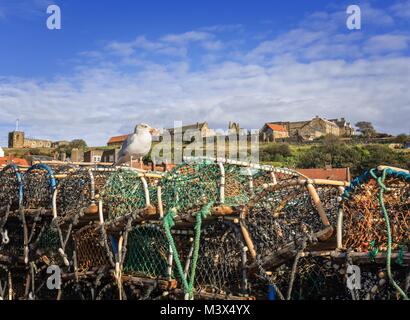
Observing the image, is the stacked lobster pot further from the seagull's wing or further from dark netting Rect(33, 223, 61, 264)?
the seagull's wing

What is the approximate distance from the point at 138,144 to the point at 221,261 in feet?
10.2

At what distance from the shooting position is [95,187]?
491cm

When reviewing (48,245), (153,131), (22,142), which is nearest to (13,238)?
(48,245)

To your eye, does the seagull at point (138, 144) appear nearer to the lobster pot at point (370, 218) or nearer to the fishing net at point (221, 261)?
the fishing net at point (221, 261)

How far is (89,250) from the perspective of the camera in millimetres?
5031

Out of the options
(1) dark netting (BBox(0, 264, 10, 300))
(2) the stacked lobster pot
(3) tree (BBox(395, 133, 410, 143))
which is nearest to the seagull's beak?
(2) the stacked lobster pot

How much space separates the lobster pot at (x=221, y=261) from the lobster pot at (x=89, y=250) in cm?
119

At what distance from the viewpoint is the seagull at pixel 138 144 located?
6.70 metres

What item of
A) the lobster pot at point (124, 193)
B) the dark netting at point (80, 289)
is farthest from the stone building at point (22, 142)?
the lobster pot at point (124, 193)

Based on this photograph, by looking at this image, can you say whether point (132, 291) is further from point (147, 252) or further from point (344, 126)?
point (344, 126)

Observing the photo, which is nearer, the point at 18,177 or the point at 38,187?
the point at 38,187

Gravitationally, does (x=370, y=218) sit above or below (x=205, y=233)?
above
